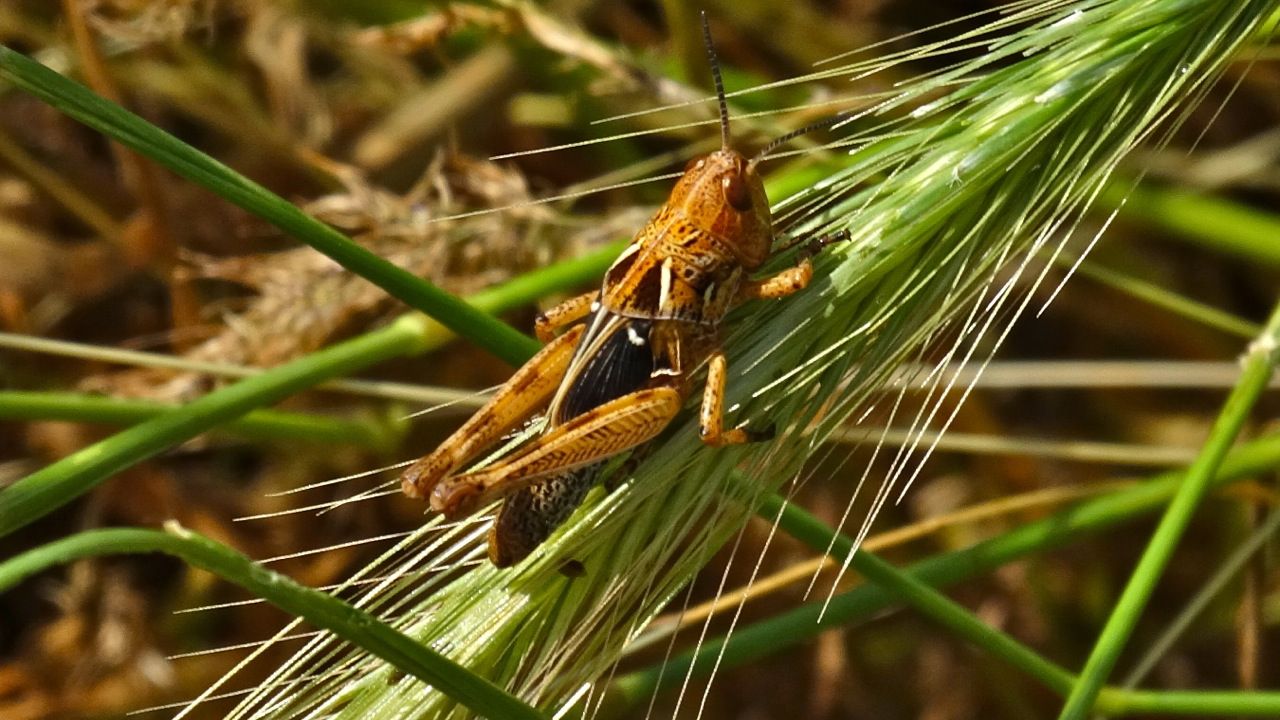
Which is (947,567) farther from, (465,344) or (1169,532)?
(465,344)

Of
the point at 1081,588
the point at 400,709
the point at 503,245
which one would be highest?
the point at 503,245

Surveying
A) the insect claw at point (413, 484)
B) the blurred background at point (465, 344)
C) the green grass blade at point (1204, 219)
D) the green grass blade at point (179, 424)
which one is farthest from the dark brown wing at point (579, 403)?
the green grass blade at point (1204, 219)

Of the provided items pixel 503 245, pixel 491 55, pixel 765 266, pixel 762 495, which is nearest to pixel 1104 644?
pixel 762 495

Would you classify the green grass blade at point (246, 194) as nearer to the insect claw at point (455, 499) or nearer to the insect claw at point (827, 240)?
the insect claw at point (455, 499)

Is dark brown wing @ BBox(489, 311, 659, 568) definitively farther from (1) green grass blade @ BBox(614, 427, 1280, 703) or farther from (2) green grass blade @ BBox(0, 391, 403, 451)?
(2) green grass blade @ BBox(0, 391, 403, 451)

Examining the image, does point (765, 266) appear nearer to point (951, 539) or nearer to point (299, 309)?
point (299, 309)

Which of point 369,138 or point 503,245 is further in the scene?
point 369,138
